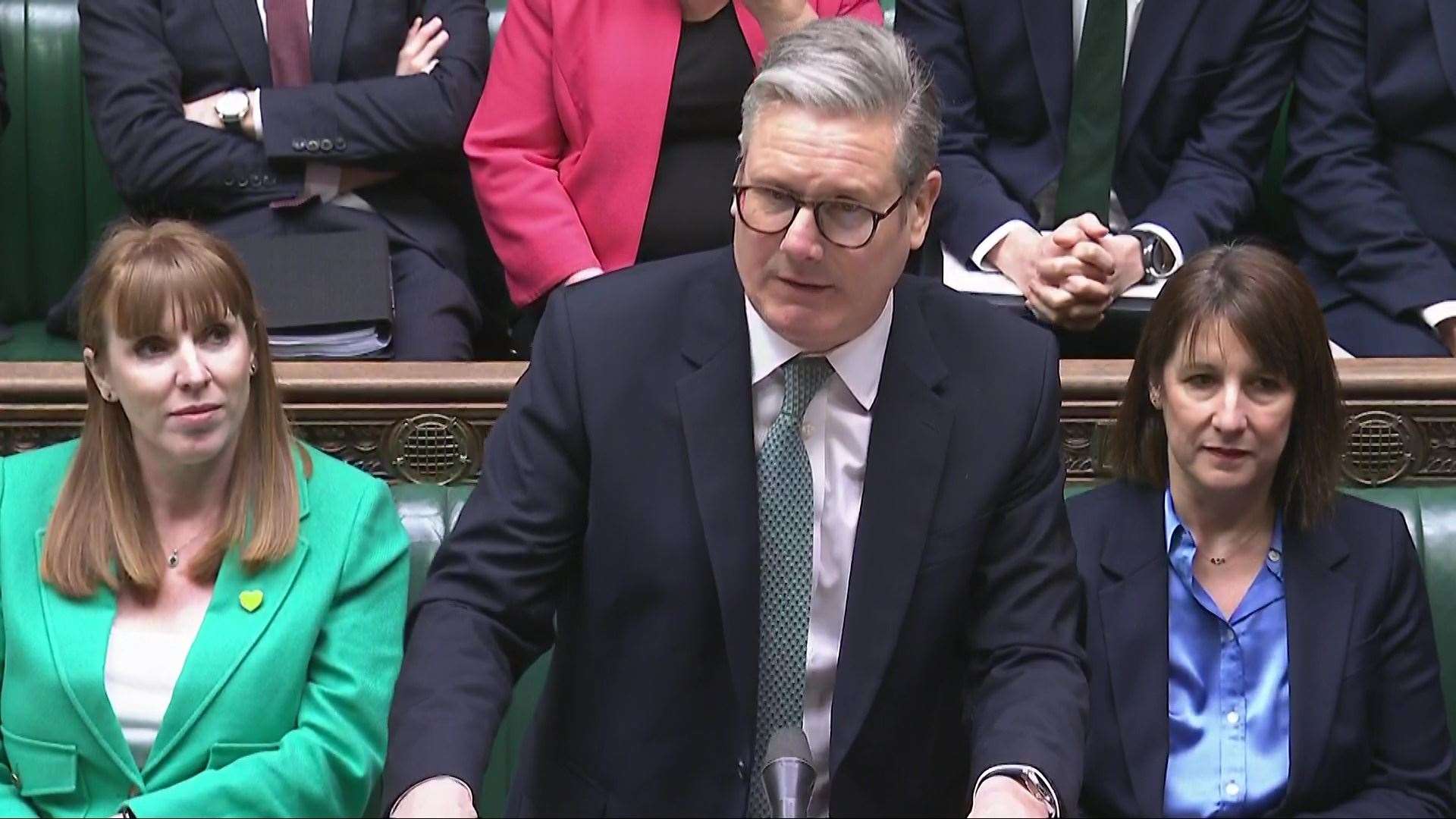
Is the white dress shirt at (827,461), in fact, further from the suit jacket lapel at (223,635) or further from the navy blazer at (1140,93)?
the navy blazer at (1140,93)

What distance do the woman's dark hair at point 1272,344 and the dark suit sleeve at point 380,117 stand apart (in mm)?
1323

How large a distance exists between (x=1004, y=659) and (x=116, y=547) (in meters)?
1.01

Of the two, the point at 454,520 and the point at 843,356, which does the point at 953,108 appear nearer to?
the point at 454,520

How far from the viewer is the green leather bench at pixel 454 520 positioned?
258 centimetres

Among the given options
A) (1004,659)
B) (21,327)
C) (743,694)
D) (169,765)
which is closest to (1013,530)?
(1004,659)

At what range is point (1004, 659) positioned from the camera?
6.06 feet

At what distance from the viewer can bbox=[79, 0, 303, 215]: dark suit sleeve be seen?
320 cm

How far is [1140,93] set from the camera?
3.18 metres

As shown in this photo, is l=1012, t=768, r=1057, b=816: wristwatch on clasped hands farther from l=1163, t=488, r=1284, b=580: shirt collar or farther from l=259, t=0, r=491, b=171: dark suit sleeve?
l=259, t=0, r=491, b=171: dark suit sleeve

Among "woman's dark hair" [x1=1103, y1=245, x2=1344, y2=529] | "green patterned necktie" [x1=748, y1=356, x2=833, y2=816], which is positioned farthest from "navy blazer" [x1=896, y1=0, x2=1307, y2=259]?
"green patterned necktie" [x1=748, y1=356, x2=833, y2=816]

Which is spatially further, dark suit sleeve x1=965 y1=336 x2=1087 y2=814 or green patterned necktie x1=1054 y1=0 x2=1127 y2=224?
Answer: green patterned necktie x1=1054 y1=0 x2=1127 y2=224

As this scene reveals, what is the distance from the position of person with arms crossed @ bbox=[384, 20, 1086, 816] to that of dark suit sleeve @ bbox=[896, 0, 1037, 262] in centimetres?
116

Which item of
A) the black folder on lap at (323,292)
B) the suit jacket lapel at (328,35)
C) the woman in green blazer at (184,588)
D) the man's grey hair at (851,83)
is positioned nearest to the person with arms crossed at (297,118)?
the suit jacket lapel at (328,35)

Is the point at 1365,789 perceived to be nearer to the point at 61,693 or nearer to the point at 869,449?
the point at 869,449
